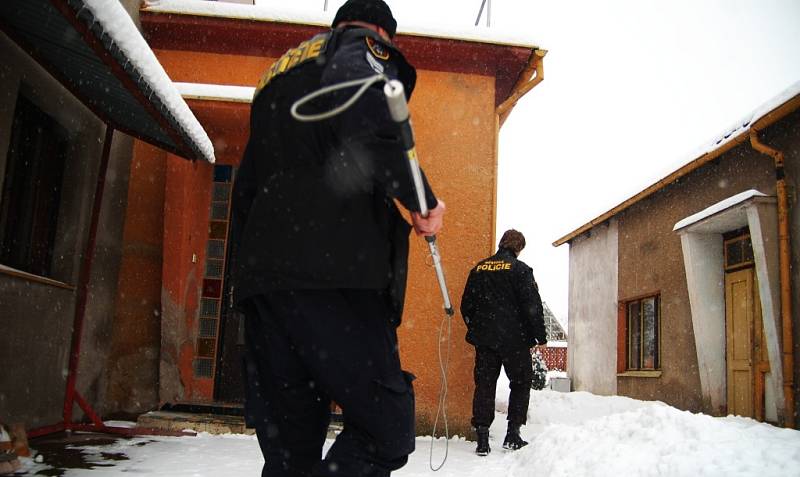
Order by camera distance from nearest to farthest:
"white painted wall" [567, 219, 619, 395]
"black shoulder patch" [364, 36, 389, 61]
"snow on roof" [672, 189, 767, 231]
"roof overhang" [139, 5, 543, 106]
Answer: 1. "black shoulder patch" [364, 36, 389, 61]
2. "roof overhang" [139, 5, 543, 106]
3. "snow on roof" [672, 189, 767, 231]
4. "white painted wall" [567, 219, 619, 395]

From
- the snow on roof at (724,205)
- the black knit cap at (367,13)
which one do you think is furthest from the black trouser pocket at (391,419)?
the snow on roof at (724,205)

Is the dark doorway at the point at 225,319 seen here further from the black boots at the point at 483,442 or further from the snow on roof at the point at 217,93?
the black boots at the point at 483,442

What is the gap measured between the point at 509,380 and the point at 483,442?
0.52 meters

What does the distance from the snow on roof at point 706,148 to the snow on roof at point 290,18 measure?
8.41ft

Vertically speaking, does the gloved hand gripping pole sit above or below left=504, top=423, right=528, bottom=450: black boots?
above

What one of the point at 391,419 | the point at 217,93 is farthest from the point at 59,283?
the point at 391,419

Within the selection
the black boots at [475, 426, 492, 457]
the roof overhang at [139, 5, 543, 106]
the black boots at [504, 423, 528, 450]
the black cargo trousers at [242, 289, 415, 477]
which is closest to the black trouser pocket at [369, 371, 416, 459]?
the black cargo trousers at [242, 289, 415, 477]

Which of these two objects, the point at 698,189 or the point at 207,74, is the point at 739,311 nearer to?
the point at 698,189

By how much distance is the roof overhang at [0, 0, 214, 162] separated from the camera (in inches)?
111

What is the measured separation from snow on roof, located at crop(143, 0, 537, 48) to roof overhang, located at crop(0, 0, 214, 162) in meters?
1.75

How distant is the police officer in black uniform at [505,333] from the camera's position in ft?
15.2

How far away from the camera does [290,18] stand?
18.5 feet

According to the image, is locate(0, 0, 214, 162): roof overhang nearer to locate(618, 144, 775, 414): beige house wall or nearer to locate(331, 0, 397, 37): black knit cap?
locate(331, 0, 397, 37): black knit cap

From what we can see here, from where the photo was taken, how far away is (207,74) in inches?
226
